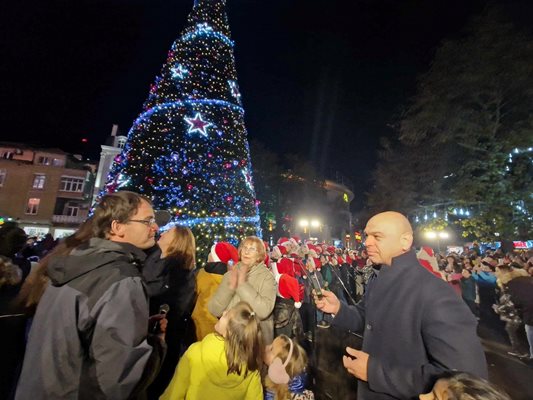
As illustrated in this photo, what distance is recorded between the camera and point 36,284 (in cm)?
182

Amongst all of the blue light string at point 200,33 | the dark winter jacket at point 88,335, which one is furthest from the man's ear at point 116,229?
the blue light string at point 200,33

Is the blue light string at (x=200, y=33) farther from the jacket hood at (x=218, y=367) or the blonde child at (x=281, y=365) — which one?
the jacket hood at (x=218, y=367)

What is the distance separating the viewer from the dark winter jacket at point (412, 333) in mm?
1541

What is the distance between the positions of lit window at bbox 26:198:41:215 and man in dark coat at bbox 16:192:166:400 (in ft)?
136

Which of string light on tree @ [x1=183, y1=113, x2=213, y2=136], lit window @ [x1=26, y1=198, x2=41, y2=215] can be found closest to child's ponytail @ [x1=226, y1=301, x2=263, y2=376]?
string light on tree @ [x1=183, y1=113, x2=213, y2=136]

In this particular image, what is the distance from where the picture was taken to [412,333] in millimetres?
1785

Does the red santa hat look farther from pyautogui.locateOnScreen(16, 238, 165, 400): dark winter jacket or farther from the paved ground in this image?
pyautogui.locateOnScreen(16, 238, 165, 400): dark winter jacket

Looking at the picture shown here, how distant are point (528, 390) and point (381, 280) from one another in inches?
207

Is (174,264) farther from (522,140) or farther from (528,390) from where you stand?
(522,140)

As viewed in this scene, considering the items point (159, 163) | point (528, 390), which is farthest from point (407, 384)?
point (159, 163)

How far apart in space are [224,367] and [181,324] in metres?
1.40

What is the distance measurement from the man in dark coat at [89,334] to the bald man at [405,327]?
1.39 m

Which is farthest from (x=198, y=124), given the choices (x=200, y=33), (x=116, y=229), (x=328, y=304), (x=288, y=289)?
(x=328, y=304)

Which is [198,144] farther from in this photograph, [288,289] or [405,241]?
[405,241]
